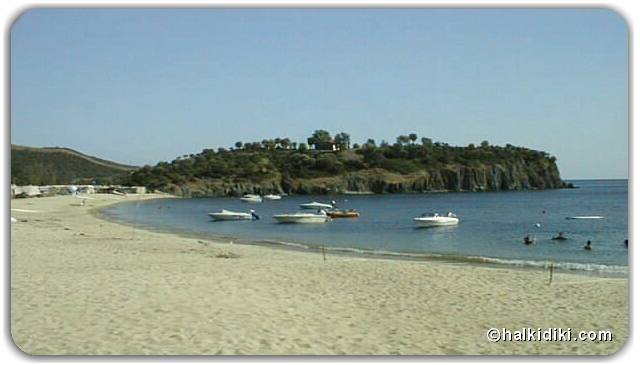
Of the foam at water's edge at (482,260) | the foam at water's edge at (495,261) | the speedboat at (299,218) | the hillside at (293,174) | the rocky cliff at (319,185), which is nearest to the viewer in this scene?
the foam at water's edge at (482,260)

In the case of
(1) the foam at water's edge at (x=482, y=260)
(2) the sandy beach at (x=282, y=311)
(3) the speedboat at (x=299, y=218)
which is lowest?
(1) the foam at water's edge at (x=482, y=260)

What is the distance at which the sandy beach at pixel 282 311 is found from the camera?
5902mm

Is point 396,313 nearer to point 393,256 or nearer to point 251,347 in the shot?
point 251,347

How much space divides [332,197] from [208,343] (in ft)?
286

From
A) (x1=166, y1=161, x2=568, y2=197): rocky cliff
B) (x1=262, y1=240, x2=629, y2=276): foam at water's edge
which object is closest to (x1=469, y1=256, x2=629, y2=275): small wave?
(x1=262, y1=240, x2=629, y2=276): foam at water's edge

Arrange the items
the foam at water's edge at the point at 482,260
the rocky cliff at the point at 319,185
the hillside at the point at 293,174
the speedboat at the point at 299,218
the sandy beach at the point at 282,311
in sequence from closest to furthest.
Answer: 1. the sandy beach at the point at 282,311
2. the foam at water's edge at the point at 482,260
3. the speedboat at the point at 299,218
4. the hillside at the point at 293,174
5. the rocky cliff at the point at 319,185

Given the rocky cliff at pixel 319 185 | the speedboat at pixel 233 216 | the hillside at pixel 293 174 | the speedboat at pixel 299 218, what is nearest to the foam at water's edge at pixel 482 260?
the speedboat at pixel 299 218

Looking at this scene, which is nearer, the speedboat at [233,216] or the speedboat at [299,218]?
the speedboat at [299,218]

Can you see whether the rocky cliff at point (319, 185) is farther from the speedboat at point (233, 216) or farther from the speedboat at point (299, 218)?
the speedboat at point (299, 218)

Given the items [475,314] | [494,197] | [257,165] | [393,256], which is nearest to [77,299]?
[475,314]

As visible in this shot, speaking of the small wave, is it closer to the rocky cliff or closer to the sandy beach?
the sandy beach

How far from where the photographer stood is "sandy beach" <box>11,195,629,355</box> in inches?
232

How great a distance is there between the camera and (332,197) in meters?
92.9

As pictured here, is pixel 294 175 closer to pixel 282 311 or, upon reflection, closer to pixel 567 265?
pixel 567 265
